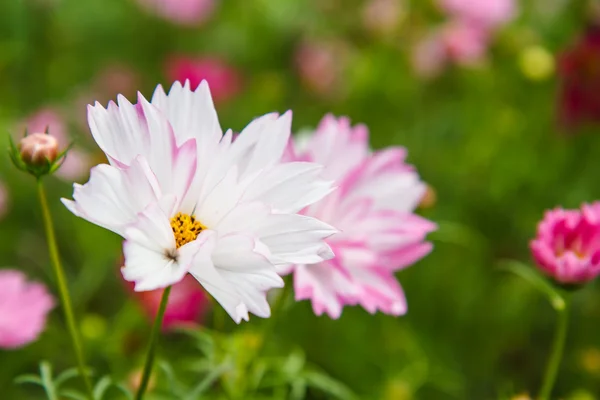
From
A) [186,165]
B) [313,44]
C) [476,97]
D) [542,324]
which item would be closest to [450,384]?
[542,324]

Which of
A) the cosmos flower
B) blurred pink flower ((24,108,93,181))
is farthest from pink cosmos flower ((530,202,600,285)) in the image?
blurred pink flower ((24,108,93,181))

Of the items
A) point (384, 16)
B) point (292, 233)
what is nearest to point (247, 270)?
point (292, 233)

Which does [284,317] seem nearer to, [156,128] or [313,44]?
[156,128]

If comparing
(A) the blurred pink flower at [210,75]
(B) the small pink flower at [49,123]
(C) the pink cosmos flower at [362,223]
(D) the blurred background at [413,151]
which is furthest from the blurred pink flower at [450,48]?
(C) the pink cosmos flower at [362,223]

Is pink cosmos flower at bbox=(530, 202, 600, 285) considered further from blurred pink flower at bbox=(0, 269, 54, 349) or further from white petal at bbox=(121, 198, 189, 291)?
blurred pink flower at bbox=(0, 269, 54, 349)

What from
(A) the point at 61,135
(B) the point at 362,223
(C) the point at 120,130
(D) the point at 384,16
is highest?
(C) the point at 120,130

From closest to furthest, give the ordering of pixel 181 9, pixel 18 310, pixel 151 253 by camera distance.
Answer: pixel 151 253 < pixel 18 310 < pixel 181 9

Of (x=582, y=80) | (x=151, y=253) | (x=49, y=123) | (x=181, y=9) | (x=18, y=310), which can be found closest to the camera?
(x=151, y=253)

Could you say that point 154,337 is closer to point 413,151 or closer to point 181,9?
point 413,151
